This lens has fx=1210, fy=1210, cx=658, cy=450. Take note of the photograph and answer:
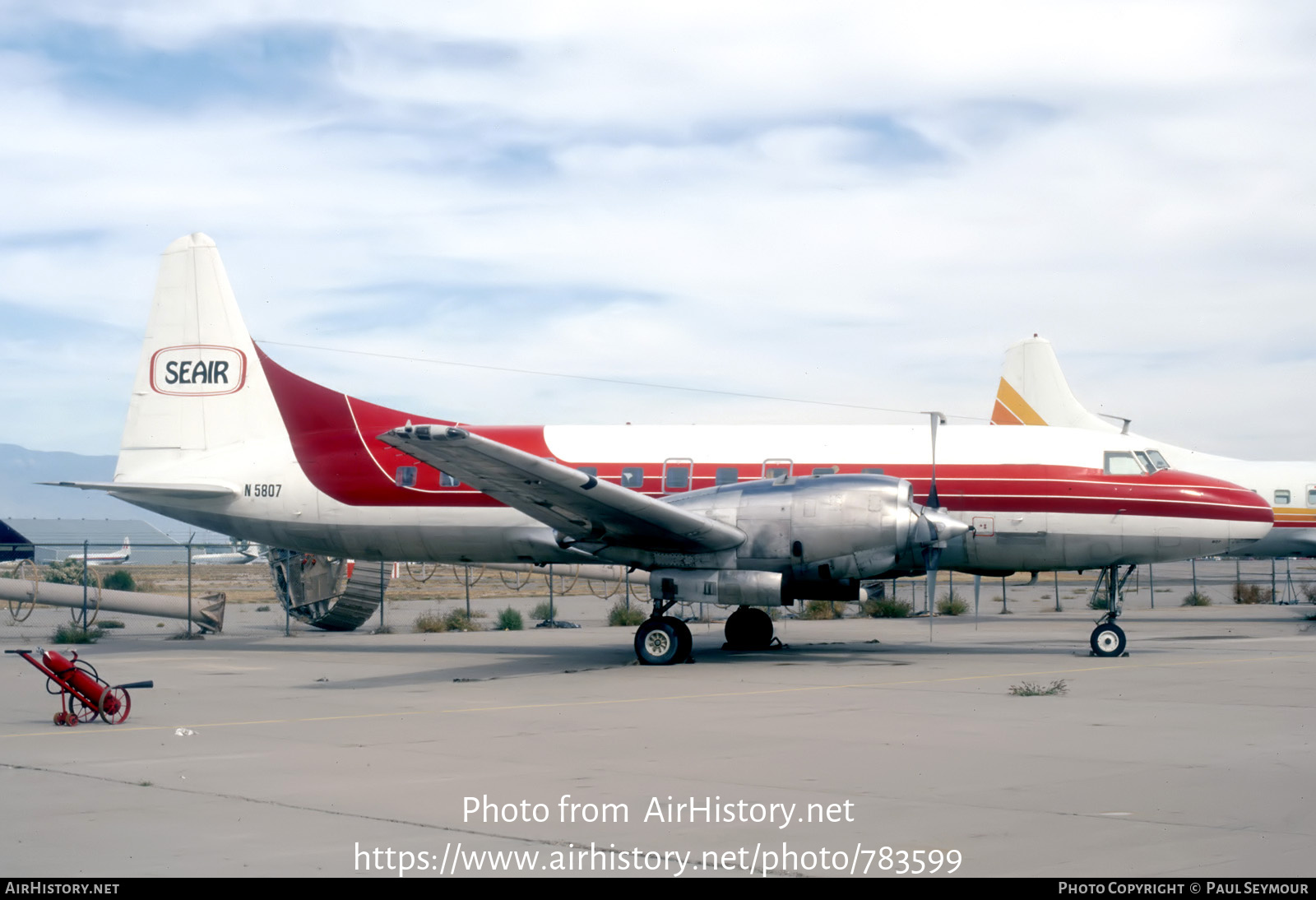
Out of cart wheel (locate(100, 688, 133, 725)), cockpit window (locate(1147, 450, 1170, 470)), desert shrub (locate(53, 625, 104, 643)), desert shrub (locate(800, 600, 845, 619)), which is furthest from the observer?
desert shrub (locate(800, 600, 845, 619))

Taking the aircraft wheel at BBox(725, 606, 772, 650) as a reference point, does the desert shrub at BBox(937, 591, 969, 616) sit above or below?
below

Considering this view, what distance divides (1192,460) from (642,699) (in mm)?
23073

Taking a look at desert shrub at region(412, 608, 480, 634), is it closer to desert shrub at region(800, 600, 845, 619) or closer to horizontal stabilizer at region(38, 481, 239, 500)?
horizontal stabilizer at region(38, 481, 239, 500)

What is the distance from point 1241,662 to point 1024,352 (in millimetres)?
16779

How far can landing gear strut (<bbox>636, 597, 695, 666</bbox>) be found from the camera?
17.9 metres

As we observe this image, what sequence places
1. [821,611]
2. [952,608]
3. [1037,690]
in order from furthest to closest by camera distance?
[952,608] < [821,611] < [1037,690]

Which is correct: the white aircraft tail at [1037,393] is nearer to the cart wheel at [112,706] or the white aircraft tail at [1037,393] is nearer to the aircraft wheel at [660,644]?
the aircraft wheel at [660,644]

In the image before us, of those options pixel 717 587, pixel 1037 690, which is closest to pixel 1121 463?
pixel 1037 690

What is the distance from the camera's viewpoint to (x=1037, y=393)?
108 feet

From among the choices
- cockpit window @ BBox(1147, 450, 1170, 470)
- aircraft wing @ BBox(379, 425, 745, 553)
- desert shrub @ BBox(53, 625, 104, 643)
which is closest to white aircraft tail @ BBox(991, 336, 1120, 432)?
cockpit window @ BBox(1147, 450, 1170, 470)

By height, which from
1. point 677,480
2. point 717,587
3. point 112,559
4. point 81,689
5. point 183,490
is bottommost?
point 112,559

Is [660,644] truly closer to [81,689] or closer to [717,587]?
[717,587]

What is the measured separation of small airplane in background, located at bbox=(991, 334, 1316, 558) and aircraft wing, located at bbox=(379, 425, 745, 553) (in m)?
15.1

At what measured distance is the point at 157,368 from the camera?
23.3 m
